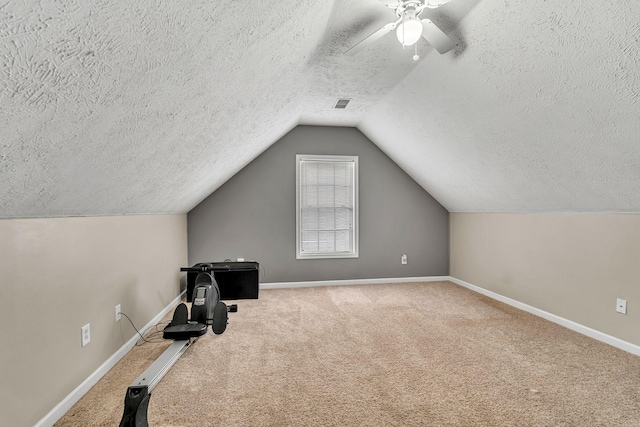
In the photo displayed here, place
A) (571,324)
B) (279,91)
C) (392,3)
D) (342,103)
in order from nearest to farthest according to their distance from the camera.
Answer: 1. (392,3)
2. (279,91)
3. (571,324)
4. (342,103)

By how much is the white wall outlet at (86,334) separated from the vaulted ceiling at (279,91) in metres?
0.72

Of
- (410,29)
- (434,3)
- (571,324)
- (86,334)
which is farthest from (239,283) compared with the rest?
(571,324)

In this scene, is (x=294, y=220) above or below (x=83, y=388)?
above

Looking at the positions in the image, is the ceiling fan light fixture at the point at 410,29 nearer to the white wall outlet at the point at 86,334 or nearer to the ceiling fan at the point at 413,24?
the ceiling fan at the point at 413,24

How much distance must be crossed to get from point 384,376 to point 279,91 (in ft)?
7.57

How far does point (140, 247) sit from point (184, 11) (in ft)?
7.83

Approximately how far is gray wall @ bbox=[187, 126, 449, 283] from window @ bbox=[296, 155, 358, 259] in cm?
11

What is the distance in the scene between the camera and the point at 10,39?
809 millimetres

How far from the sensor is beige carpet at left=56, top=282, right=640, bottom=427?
6.08 feet

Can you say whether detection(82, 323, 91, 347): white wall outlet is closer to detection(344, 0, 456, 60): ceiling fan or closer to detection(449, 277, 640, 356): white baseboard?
detection(344, 0, 456, 60): ceiling fan

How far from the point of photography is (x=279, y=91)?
9.09ft

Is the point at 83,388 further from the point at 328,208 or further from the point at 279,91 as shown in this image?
the point at 328,208

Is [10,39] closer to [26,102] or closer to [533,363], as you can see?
[26,102]

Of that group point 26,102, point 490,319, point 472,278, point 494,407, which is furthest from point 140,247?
point 472,278
